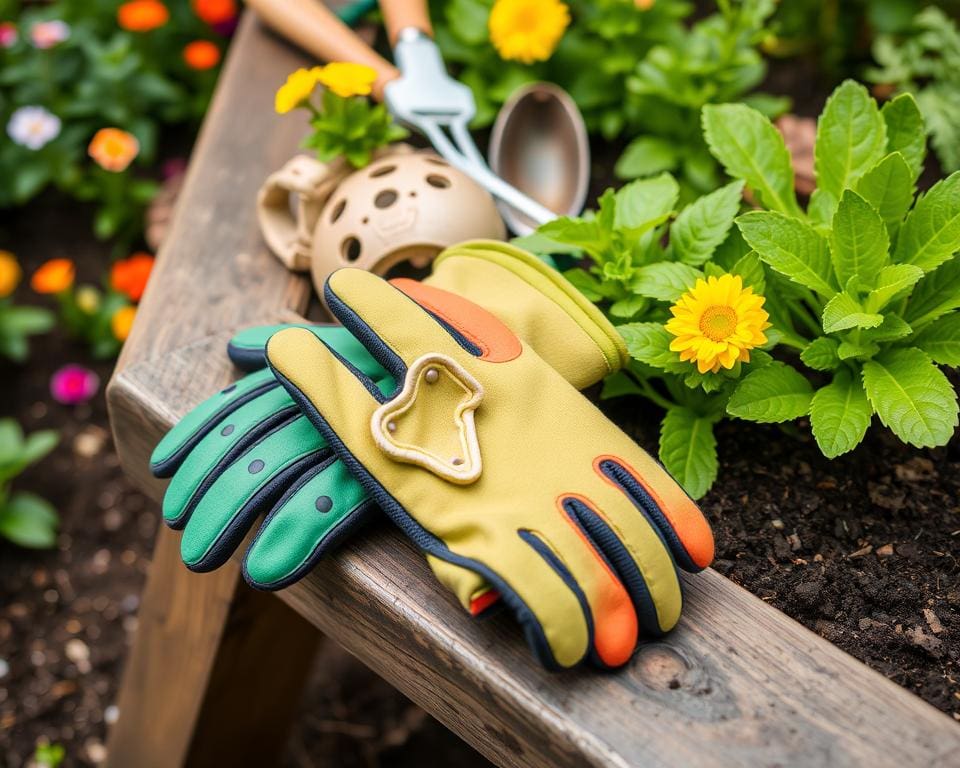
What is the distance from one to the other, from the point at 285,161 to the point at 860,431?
888 mm

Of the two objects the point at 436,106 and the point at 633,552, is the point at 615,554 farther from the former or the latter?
the point at 436,106

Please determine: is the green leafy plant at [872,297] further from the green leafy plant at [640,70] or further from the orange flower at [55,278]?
the orange flower at [55,278]

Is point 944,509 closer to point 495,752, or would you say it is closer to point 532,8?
point 495,752

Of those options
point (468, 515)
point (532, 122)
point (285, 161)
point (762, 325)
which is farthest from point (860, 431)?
point (285, 161)

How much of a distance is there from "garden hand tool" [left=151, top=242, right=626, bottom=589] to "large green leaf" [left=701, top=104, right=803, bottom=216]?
303 mm

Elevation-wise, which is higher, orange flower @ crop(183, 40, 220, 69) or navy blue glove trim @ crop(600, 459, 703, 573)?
navy blue glove trim @ crop(600, 459, 703, 573)

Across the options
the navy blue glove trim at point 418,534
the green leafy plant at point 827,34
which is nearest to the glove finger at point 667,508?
the navy blue glove trim at point 418,534

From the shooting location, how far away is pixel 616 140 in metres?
1.60

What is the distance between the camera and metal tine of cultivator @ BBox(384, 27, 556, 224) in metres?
1.27

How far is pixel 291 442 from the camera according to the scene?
35.9 inches

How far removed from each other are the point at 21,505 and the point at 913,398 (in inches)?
61.7

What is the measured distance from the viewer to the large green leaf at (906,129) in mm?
1090

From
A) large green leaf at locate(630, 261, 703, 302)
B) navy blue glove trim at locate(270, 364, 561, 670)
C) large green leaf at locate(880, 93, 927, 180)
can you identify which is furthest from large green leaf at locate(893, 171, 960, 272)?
navy blue glove trim at locate(270, 364, 561, 670)

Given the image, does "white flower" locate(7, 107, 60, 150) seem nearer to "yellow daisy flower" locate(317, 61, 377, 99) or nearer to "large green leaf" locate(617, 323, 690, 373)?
"yellow daisy flower" locate(317, 61, 377, 99)
